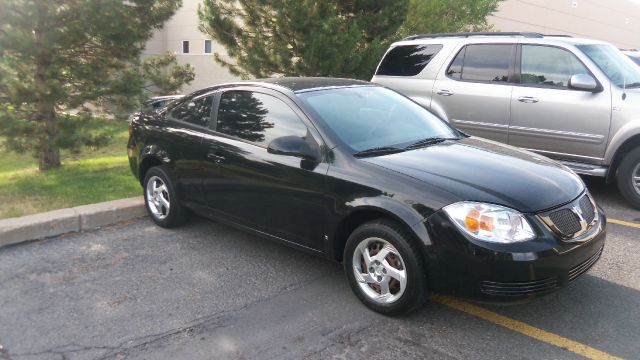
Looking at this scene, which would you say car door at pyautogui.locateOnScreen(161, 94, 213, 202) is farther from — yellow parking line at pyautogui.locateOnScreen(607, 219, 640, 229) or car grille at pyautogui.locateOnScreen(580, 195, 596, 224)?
yellow parking line at pyautogui.locateOnScreen(607, 219, 640, 229)

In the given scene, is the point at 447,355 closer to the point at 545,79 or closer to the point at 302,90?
the point at 302,90

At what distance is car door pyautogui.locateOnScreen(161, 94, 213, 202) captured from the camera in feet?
16.5

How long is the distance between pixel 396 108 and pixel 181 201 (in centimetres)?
221

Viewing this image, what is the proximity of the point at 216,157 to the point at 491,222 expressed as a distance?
8.02 feet

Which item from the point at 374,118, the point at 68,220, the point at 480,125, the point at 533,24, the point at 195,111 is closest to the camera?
the point at 374,118

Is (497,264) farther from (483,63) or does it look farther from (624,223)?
(483,63)

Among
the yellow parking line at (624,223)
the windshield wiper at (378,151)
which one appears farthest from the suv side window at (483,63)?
the windshield wiper at (378,151)

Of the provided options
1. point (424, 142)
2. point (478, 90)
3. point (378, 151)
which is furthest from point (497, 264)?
point (478, 90)

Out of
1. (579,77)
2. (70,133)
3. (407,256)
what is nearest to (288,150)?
(407,256)

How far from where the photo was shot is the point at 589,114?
616cm

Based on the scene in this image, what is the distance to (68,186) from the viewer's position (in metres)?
6.75

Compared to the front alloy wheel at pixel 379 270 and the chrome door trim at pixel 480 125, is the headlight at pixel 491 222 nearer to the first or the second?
the front alloy wheel at pixel 379 270

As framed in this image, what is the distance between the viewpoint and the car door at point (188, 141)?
16.5ft

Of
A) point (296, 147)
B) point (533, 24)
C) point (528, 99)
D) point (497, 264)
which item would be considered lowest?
point (497, 264)
